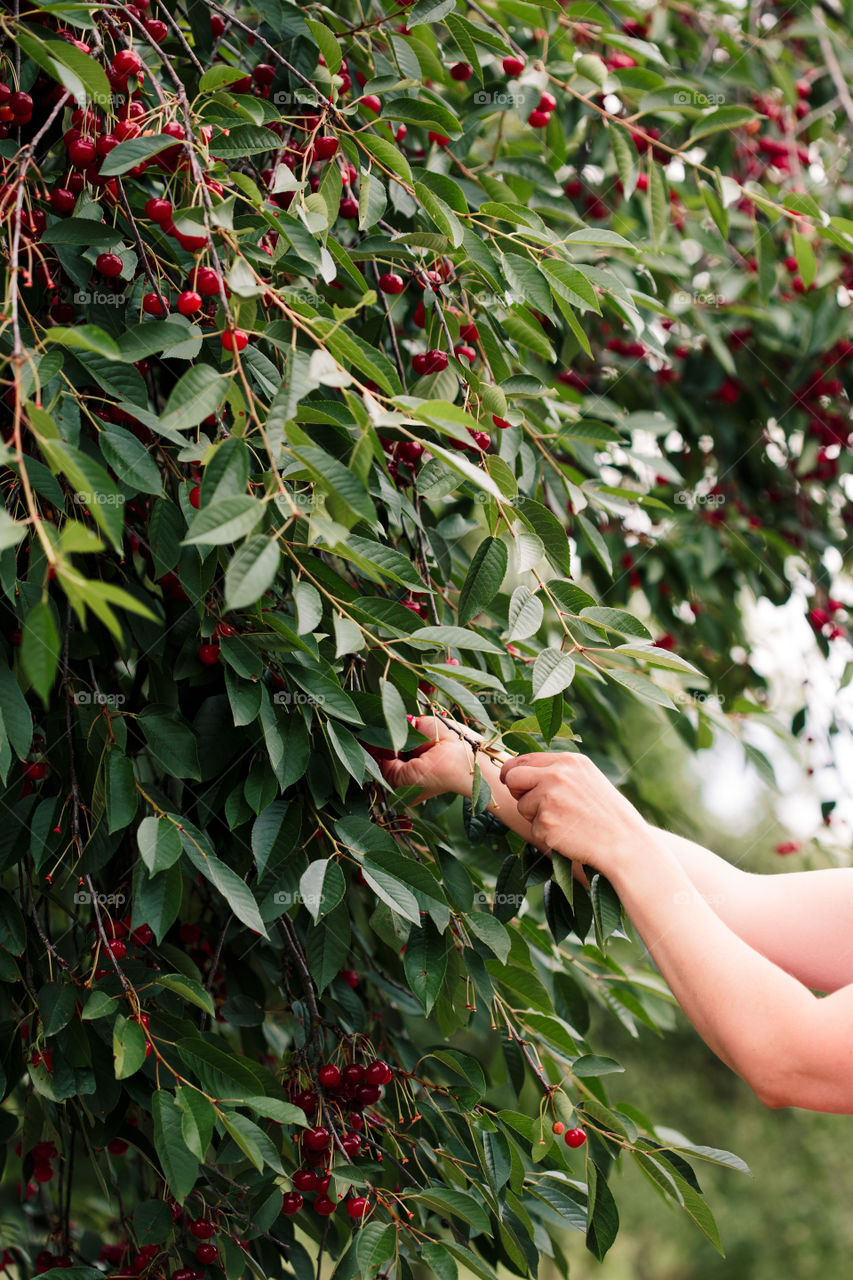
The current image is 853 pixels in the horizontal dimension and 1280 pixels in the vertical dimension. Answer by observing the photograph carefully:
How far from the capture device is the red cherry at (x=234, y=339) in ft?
2.56

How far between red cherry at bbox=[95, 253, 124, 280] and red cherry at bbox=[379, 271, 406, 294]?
36cm

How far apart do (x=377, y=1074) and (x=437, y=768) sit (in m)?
0.32

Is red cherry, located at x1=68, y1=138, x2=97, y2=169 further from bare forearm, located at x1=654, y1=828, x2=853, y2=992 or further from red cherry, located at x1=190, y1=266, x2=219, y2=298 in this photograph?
bare forearm, located at x1=654, y1=828, x2=853, y2=992

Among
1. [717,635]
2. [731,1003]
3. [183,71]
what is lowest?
[717,635]

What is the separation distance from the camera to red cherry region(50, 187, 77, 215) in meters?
1.00

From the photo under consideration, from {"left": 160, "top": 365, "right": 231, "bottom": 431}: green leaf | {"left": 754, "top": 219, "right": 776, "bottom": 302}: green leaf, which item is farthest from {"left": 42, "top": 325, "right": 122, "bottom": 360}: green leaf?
{"left": 754, "top": 219, "right": 776, "bottom": 302}: green leaf

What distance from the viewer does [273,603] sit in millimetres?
1018

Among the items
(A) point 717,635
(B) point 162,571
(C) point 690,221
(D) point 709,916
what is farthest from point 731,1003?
(C) point 690,221

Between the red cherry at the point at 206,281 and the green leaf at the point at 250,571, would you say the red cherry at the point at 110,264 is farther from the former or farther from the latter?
the green leaf at the point at 250,571

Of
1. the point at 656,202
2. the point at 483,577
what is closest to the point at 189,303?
the point at 483,577

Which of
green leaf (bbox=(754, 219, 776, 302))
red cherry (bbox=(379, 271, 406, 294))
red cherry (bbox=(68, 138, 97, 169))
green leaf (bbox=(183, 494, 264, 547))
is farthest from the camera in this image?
green leaf (bbox=(754, 219, 776, 302))

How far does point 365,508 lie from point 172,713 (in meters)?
0.37

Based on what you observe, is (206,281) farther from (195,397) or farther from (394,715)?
(394,715)

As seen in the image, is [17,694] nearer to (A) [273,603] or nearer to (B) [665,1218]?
(A) [273,603]
